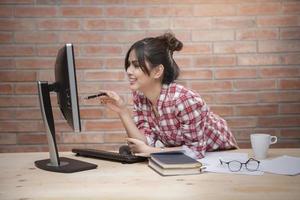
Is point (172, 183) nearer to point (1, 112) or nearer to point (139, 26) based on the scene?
point (139, 26)

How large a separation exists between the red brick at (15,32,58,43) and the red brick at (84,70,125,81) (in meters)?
0.31

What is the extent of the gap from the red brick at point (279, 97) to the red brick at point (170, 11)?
2.40ft

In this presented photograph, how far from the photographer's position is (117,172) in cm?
140

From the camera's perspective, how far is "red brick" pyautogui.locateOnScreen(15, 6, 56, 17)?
9.17 ft

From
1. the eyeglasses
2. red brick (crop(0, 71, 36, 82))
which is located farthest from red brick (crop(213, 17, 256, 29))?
the eyeglasses

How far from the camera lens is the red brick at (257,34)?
2850mm

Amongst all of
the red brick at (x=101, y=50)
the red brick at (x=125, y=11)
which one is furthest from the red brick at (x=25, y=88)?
the red brick at (x=125, y=11)

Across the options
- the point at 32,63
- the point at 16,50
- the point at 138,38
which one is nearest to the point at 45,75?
the point at 32,63

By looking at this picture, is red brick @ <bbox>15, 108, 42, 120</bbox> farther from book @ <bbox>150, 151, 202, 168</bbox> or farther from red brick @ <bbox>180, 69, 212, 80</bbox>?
book @ <bbox>150, 151, 202, 168</bbox>

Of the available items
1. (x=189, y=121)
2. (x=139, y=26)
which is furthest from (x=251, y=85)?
(x=189, y=121)

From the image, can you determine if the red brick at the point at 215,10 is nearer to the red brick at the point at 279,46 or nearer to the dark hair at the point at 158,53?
the red brick at the point at 279,46

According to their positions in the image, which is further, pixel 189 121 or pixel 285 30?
pixel 285 30

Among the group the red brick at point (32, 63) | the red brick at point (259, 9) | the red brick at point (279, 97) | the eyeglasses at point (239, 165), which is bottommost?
the eyeglasses at point (239, 165)

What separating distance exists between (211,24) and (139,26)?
1.55 feet
